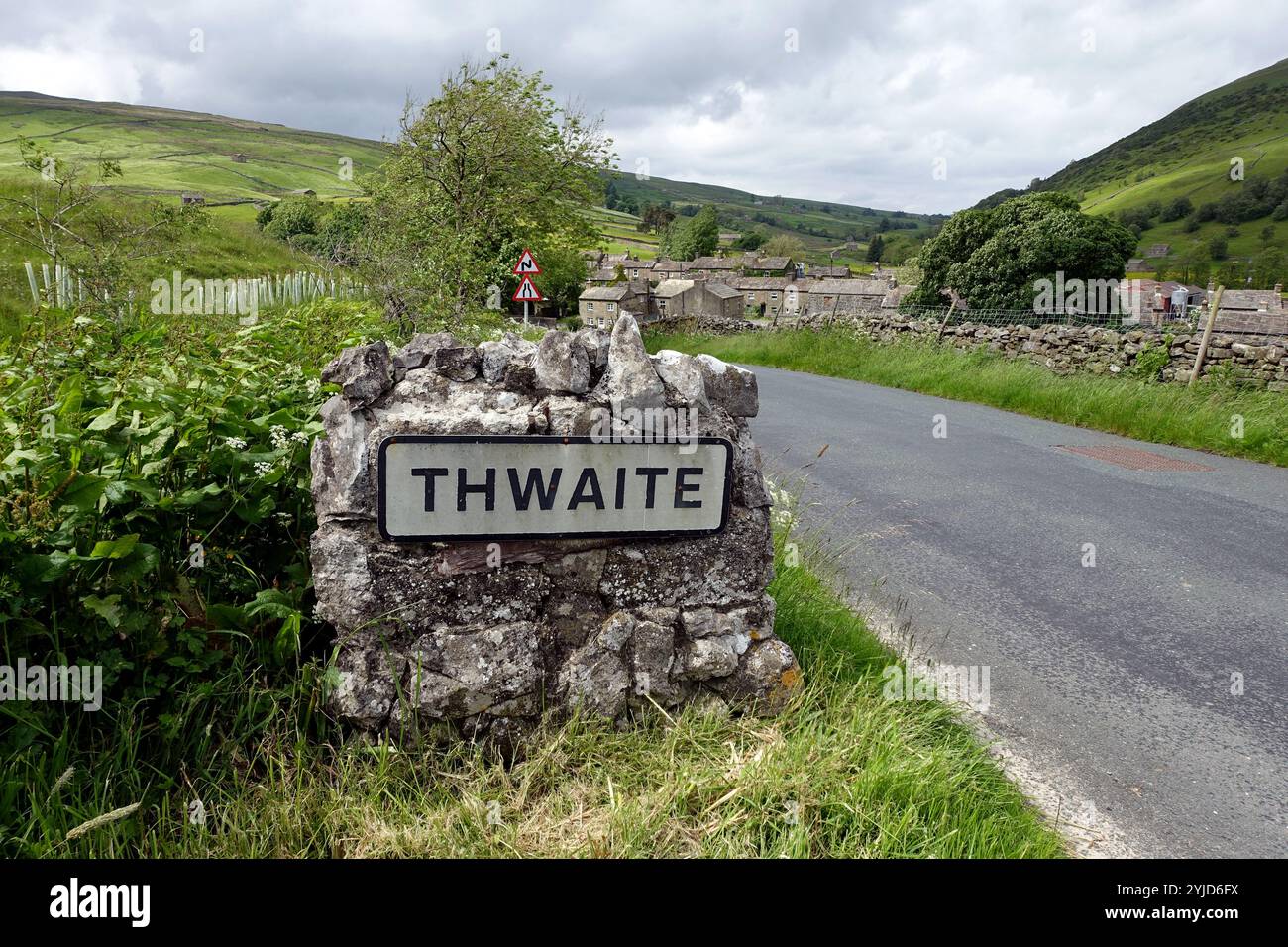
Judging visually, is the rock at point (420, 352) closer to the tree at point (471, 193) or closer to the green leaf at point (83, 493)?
the green leaf at point (83, 493)

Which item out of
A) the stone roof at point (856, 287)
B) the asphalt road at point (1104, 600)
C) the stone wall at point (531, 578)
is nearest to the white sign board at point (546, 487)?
the stone wall at point (531, 578)

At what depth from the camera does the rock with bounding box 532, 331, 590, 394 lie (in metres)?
2.71

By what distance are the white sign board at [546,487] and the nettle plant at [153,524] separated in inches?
21.5

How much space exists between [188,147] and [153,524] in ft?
499

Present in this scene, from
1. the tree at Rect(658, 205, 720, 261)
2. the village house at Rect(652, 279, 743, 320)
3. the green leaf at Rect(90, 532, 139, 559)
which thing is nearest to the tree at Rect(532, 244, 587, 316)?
the village house at Rect(652, 279, 743, 320)

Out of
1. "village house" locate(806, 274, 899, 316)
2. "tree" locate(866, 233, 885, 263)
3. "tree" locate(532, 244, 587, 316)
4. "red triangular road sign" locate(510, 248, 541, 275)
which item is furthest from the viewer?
"tree" locate(866, 233, 885, 263)

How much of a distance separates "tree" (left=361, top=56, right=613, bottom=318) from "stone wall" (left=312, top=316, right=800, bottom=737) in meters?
6.42

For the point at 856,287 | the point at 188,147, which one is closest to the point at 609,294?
the point at 856,287

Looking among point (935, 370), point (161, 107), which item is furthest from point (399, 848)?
point (161, 107)

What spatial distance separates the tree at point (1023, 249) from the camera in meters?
41.4

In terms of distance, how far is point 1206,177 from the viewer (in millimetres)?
127188

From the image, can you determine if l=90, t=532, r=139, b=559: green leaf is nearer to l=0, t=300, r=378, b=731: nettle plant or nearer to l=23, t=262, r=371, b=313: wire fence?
l=0, t=300, r=378, b=731: nettle plant

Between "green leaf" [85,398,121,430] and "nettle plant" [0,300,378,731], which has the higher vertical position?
"green leaf" [85,398,121,430]

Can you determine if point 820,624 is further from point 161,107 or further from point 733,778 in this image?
point 161,107
